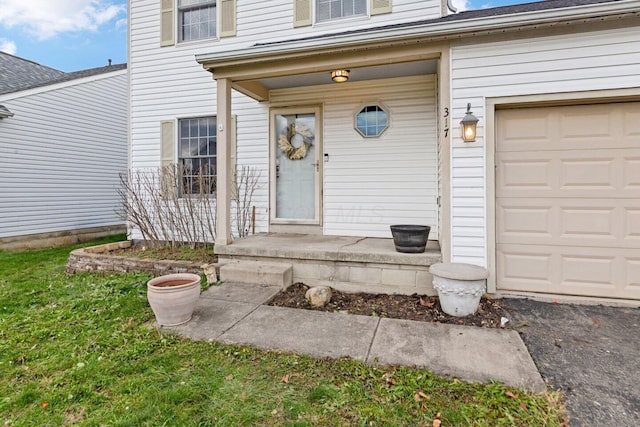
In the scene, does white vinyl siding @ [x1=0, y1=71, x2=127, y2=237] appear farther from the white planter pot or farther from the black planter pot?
the white planter pot

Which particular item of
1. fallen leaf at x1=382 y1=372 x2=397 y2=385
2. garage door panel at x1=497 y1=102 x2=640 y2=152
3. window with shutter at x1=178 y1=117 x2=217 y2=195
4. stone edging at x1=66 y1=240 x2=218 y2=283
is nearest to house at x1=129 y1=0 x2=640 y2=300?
garage door panel at x1=497 y1=102 x2=640 y2=152

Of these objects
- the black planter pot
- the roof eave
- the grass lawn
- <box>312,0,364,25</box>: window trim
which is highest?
<box>312,0,364,25</box>: window trim

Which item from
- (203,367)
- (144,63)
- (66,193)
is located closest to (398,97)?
(203,367)

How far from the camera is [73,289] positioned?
13.8 feet

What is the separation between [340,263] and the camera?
13.1 ft

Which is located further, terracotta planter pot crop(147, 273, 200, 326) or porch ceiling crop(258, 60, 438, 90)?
porch ceiling crop(258, 60, 438, 90)

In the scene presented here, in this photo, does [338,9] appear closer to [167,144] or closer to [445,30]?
[445,30]

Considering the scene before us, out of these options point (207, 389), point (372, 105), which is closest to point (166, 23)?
point (372, 105)

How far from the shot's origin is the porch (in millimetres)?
3748

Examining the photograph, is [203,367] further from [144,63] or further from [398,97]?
[144,63]

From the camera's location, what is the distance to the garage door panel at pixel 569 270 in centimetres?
332

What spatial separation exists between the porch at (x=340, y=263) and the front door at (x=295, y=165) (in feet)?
3.61

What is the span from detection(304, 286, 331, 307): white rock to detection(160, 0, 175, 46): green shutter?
19.0 ft

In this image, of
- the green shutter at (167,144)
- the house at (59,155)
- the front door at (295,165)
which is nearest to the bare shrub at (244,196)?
the front door at (295,165)
